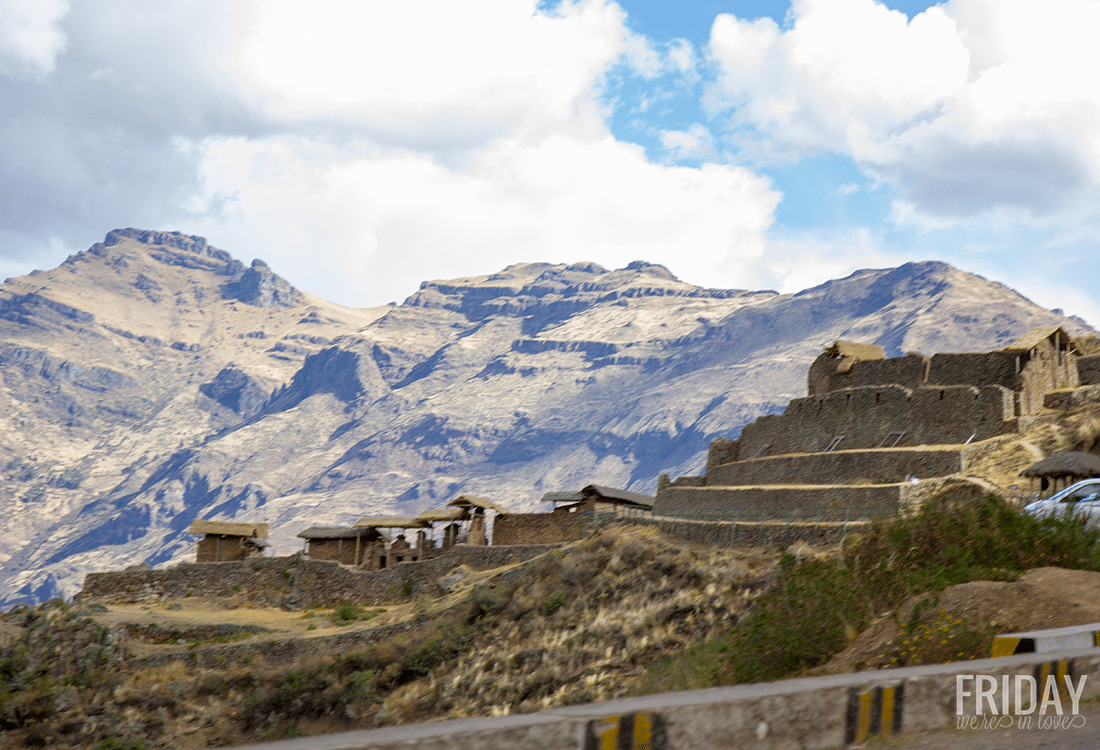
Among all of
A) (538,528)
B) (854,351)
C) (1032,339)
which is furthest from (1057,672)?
(854,351)

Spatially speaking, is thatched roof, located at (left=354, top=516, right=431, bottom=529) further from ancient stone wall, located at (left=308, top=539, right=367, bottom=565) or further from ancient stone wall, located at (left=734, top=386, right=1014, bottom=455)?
ancient stone wall, located at (left=734, top=386, right=1014, bottom=455)

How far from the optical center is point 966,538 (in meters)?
13.8

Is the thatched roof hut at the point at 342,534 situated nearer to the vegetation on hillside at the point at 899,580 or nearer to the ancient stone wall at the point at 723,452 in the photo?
the ancient stone wall at the point at 723,452

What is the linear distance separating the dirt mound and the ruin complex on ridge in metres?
17.4

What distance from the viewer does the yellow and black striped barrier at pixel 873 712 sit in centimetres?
667

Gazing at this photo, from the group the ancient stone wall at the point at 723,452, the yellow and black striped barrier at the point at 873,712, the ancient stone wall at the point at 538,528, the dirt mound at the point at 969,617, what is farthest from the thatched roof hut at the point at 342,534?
the yellow and black striped barrier at the point at 873,712

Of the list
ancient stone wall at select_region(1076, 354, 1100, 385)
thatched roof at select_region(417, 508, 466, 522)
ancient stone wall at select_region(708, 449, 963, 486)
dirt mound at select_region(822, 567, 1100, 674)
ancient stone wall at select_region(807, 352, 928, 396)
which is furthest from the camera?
thatched roof at select_region(417, 508, 466, 522)

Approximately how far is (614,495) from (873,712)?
134ft

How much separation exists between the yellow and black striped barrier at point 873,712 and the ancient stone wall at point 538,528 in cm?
3715

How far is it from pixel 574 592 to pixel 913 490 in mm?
11679

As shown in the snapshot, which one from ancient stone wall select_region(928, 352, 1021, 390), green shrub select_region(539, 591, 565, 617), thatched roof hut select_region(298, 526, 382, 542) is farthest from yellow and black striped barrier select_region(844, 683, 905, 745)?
thatched roof hut select_region(298, 526, 382, 542)

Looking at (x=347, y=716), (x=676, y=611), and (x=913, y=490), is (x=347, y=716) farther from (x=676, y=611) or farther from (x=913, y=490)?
(x=913, y=490)

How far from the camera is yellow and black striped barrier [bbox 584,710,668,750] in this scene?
5.56 meters

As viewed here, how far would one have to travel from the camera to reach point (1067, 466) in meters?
26.8
